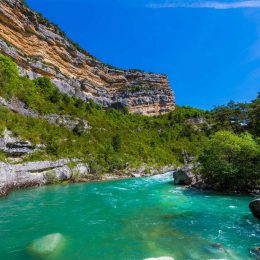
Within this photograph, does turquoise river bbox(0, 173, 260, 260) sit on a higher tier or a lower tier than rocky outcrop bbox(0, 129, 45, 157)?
lower

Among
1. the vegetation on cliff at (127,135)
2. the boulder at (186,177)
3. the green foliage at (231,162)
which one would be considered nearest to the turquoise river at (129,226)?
the green foliage at (231,162)

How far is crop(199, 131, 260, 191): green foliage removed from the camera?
81.5 feet

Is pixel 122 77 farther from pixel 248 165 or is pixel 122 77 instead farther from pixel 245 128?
pixel 248 165

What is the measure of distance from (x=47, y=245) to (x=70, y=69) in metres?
70.0

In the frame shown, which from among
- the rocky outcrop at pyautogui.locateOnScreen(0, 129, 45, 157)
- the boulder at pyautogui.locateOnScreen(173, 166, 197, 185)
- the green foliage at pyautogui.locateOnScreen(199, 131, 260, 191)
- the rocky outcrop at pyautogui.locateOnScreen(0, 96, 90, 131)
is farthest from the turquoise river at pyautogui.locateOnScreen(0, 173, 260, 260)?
the rocky outcrop at pyautogui.locateOnScreen(0, 96, 90, 131)

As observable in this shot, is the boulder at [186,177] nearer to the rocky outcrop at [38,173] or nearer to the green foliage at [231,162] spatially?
the green foliage at [231,162]

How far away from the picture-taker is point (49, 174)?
32562 mm

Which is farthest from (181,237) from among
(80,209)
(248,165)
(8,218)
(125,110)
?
(125,110)

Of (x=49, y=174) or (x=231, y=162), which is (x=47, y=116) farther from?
(x=231, y=162)

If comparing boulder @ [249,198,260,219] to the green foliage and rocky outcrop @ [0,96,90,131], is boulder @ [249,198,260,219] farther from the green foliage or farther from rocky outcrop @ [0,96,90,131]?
rocky outcrop @ [0,96,90,131]

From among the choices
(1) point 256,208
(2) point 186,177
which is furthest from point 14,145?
(1) point 256,208

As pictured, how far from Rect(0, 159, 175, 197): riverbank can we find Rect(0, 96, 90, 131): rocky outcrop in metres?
10.9

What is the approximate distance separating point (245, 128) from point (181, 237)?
151 feet

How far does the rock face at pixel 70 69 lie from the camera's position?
197 feet
